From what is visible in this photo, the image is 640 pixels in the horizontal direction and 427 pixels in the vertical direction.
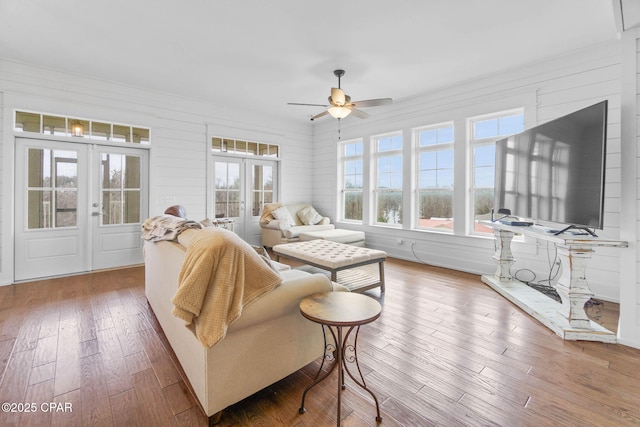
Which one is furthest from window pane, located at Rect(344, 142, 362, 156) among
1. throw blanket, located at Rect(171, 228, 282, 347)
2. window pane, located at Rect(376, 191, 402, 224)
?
throw blanket, located at Rect(171, 228, 282, 347)

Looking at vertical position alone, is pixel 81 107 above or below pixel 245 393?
above

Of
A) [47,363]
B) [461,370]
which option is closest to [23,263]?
[47,363]

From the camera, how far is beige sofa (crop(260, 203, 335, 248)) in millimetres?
5571

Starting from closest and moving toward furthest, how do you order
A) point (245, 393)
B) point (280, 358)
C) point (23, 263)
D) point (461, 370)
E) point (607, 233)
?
point (245, 393)
point (280, 358)
point (461, 370)
point (607, 233)
point (23, 263)

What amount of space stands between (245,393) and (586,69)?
494 centimetres

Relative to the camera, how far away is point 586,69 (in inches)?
135

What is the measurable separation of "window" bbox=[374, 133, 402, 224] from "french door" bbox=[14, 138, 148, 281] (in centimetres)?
439

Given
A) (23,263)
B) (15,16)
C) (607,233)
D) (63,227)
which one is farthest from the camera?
(63,227)

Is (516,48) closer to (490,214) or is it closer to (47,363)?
(490,214)

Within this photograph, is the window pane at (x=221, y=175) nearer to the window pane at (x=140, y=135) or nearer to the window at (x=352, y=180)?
the window pane at (x=140, y=135)

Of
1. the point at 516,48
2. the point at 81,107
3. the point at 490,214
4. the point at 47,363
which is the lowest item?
the point at 47,363

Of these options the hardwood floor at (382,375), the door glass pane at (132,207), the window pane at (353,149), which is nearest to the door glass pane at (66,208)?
the door glass pane at (132,207)

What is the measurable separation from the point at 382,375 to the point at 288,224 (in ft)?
13.7

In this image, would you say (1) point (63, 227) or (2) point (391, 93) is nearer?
(1) point (63, 227)
